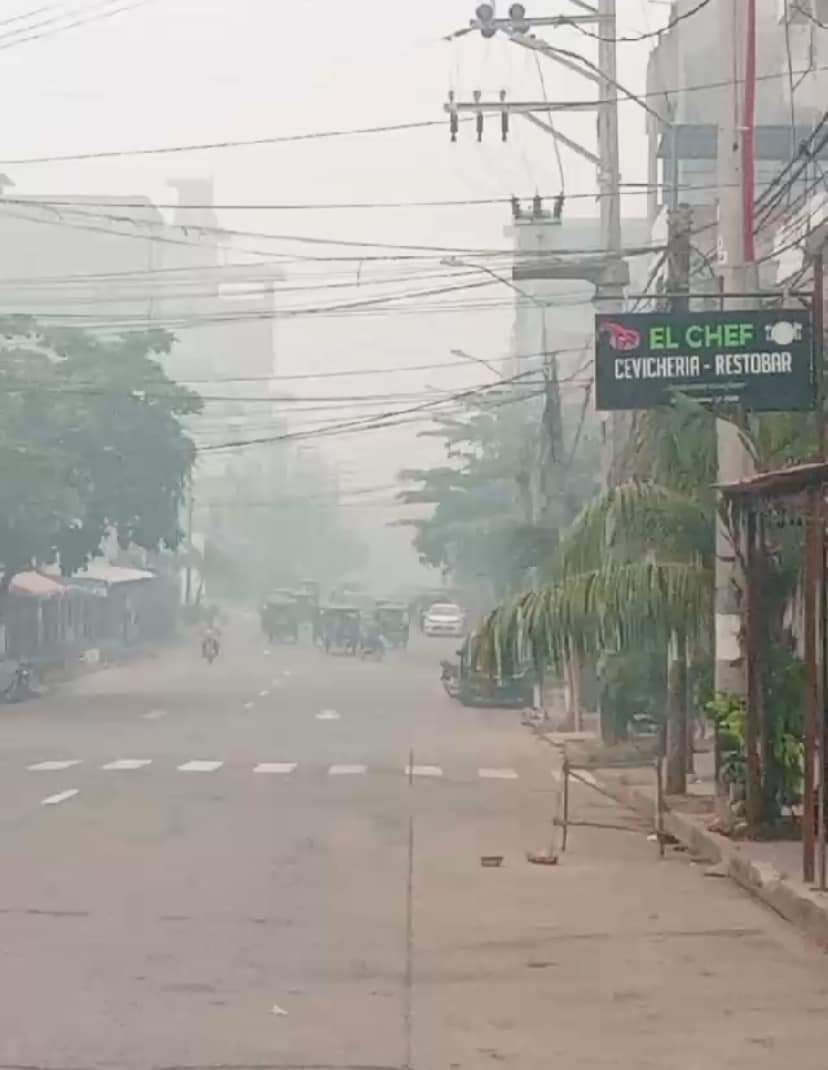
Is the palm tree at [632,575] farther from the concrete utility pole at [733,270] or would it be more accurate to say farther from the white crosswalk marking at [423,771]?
the white crosswalk marking at [423,771]

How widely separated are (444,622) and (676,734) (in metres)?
77.2

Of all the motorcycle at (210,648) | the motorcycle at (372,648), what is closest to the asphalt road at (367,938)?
the motorcycle at (210,648)

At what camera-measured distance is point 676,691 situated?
2292 cm

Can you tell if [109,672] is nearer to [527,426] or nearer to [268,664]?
[268,664]

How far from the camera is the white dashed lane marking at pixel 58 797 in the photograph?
23.2m

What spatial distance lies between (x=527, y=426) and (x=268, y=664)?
13520mm

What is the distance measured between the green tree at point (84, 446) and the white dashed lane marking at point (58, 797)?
24298 millimetres

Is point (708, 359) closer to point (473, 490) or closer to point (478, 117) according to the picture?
point (478, 117)

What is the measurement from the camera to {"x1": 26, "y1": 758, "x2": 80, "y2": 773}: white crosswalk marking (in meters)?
29.1

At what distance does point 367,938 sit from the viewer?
12.6 m

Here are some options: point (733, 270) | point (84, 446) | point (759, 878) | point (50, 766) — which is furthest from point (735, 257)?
point (84, 446)

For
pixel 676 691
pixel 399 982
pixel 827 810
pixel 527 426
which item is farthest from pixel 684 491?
pixel 527 426

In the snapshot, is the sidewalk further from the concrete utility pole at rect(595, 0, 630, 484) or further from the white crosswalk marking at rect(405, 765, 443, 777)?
the concrete utility pole at rect(595, 0, 630, 484)

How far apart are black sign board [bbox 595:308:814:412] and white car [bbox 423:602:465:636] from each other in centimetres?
7966
